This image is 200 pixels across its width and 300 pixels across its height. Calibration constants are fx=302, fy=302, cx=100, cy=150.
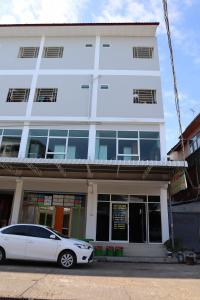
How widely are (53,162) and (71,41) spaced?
10.4 meters

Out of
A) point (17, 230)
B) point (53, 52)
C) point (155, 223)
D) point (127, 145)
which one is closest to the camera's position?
point (17, 230)

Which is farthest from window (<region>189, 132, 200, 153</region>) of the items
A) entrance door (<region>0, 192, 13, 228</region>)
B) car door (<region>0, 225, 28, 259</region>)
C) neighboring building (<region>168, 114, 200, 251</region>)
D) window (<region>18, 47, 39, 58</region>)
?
car door (<region>0, 225, 28, 259</region>)

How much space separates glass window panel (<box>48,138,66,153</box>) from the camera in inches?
706

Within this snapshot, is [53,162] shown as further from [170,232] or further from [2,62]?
[2,62]

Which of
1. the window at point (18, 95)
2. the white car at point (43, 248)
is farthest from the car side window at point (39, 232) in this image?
→ the window at point (18, 95)

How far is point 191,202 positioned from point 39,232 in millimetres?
14041

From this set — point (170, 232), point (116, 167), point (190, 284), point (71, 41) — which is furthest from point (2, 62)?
point (190, 284)

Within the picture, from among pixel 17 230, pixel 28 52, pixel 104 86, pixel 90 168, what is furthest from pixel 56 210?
pixel 28 52

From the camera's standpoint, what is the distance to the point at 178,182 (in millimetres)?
16141

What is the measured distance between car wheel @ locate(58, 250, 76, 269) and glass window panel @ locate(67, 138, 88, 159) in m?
7.04

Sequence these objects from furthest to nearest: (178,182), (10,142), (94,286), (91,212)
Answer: (10,142) → (91,212) → (178,182) → (94,286)

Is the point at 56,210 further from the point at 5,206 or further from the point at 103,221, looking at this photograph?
the point at 5,206

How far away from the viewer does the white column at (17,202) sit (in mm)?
17688

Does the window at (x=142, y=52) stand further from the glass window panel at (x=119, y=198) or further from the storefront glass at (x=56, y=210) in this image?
the storefront glass at (x=56, y=210)
